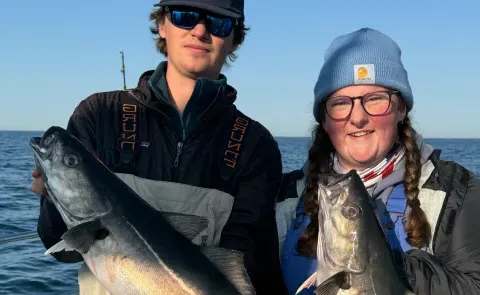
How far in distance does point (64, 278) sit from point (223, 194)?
7.74 meters

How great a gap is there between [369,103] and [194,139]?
1531 mm

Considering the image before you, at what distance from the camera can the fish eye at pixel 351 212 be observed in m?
4.06

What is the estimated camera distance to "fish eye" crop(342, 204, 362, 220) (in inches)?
160

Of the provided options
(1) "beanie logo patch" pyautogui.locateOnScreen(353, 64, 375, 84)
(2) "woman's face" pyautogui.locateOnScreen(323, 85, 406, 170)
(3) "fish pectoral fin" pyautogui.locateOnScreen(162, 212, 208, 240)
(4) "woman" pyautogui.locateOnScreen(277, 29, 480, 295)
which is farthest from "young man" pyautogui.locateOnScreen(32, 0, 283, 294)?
(1) "beanie logo patch" pyautogui.locateOnScreen(353, 64, 375, 84)

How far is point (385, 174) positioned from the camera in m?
4.85

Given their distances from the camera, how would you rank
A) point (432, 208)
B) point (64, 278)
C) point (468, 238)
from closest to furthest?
1. point (468, 238)
2. point (432, 208)
3. point (64, 278)

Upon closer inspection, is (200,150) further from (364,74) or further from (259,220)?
(364,74)

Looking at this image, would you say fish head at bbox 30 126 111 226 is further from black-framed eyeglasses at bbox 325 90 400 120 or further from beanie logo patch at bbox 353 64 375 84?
beanie logo patch at bbox 353 64 375 84

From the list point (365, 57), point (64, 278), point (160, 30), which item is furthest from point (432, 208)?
point (64, 278)

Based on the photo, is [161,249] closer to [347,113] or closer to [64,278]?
[347,113]

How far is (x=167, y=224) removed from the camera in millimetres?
3996

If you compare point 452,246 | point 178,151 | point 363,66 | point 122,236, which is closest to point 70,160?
point 122,236

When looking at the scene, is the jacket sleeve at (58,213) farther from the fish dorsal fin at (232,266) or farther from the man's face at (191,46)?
the fish dorsal fin at (232,266)

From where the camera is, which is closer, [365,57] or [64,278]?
[365,57]
